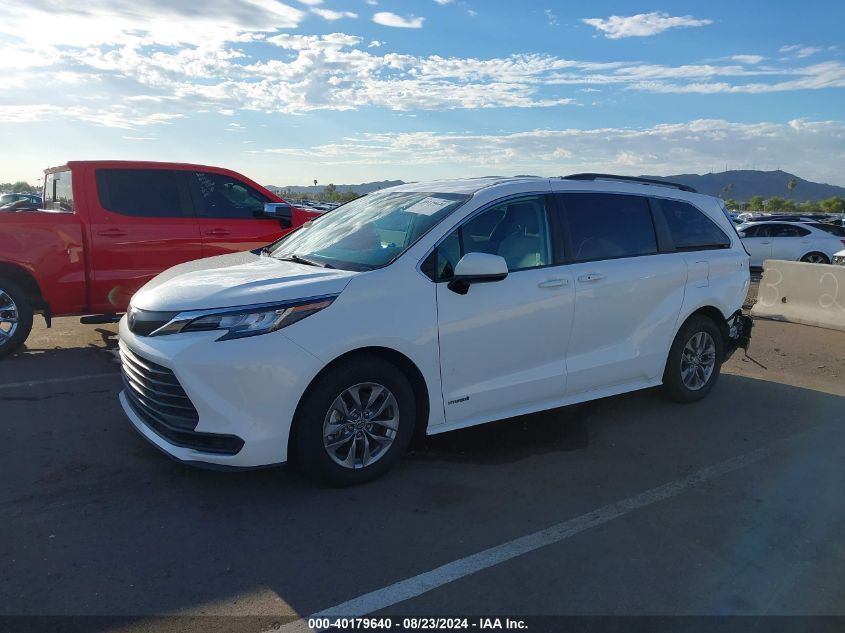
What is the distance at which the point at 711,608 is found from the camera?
3131 millimetres

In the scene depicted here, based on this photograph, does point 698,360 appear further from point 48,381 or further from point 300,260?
point 48,381

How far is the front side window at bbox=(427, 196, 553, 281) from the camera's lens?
14.6 ft

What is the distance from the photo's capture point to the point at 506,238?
4781mm

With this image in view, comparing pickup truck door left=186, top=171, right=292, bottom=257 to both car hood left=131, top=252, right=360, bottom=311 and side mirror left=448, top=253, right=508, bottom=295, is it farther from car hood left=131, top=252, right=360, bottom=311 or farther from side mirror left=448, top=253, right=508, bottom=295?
side mirror left=448, top=253, right=508, bottom=295

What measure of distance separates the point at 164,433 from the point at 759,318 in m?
9.48

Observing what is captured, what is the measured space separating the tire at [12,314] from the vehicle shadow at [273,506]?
1.65 meters

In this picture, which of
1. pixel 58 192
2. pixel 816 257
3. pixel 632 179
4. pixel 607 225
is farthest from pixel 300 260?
pixel 816 257

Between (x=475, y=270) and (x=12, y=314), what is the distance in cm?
514

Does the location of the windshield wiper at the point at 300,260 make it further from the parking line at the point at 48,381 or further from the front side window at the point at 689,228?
the front side window at the point at 689,228

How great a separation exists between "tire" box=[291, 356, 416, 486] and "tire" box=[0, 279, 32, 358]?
14.4 ft

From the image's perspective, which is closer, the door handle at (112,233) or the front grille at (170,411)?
the front grille at (170,411)

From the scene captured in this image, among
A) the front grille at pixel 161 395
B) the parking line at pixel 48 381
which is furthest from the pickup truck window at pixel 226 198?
the front grille at pixel 161 395

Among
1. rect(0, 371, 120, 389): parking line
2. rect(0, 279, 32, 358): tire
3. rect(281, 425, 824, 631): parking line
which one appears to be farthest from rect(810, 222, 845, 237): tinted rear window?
rect(0, 279, 32, 358): tire

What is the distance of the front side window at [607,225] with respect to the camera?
16.9 feet
